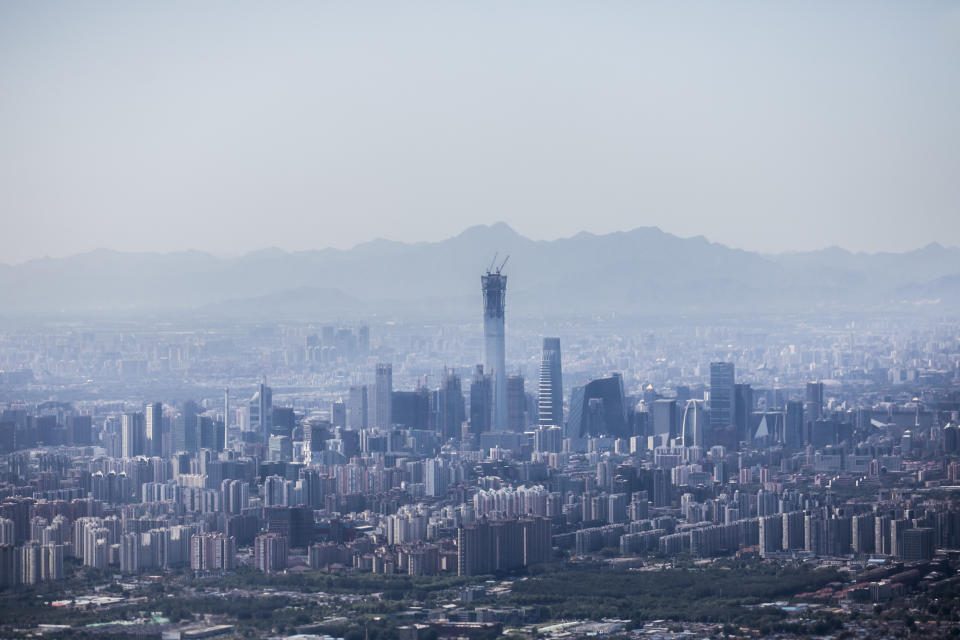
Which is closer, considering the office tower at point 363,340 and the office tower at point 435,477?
the office tower at point 435,477

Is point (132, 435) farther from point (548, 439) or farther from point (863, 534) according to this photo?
point (863, 534)

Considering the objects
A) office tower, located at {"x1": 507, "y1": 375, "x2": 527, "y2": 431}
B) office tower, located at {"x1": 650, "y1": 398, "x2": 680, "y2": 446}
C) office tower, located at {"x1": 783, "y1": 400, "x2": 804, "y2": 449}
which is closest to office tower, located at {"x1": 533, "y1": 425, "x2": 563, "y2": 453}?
office tower, located at {"x1": 507, "y1": 375, "x2": 527, "y2": 431}

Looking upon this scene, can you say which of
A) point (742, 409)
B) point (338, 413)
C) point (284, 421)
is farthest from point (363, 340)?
point (742, 409)

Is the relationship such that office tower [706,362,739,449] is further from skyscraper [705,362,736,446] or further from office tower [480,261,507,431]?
office tower [480,261,507,431]

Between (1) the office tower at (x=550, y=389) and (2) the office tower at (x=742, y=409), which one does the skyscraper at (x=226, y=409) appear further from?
(2) the office tower at (x=742, y=409)

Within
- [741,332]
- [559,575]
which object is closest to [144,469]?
[559,575]

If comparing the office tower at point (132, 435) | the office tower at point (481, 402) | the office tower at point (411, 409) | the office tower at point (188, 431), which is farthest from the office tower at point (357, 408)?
the office tower at point (132, 435)
